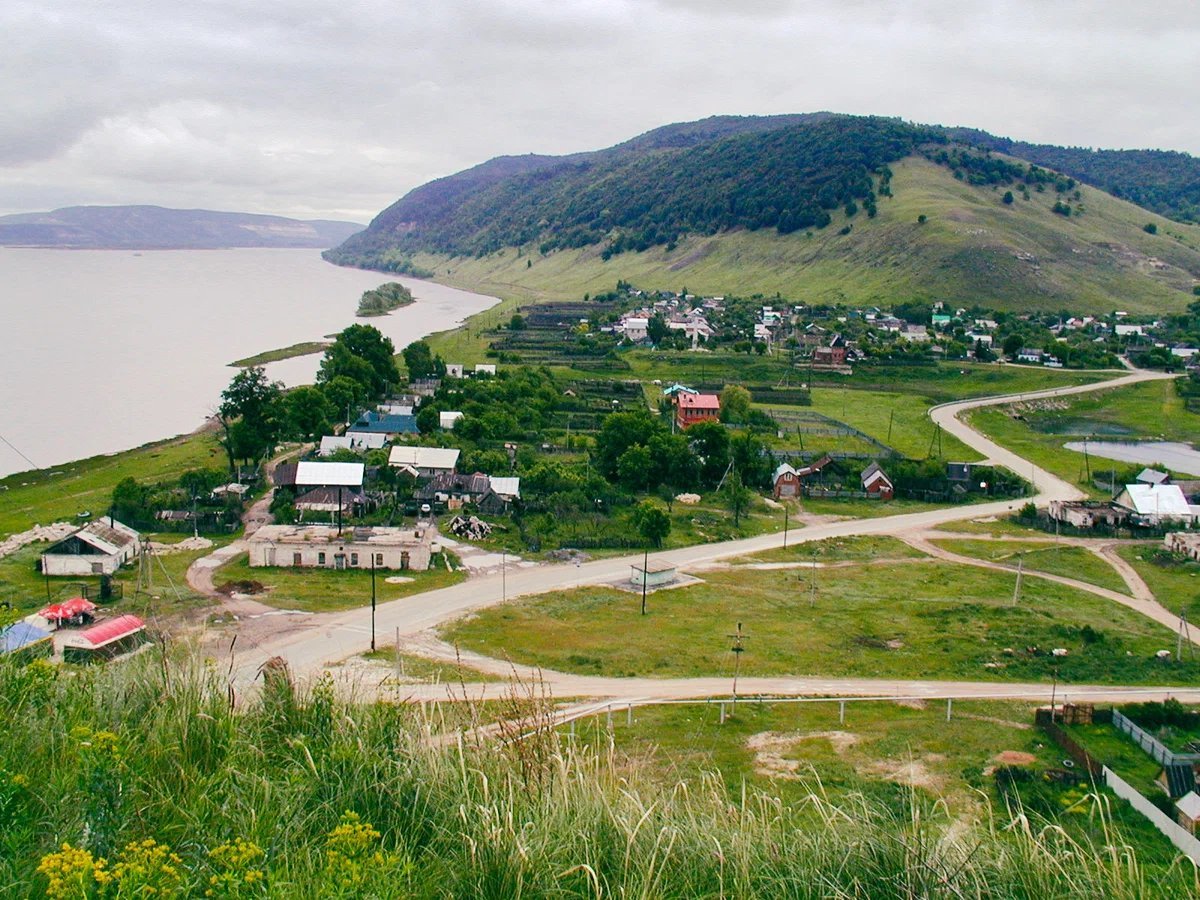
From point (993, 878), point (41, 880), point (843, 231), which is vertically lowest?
point (993, 878)

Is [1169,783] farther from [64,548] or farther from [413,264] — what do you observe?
[413,264]

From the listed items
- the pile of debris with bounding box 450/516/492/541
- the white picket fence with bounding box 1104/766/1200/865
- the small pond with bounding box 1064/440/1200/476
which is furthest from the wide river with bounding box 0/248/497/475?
the small pond with bounding box 1064/440/1200/476

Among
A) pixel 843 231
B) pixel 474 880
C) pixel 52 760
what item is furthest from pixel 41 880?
→ pixel 843 231

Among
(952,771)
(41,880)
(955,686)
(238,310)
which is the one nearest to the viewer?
Answer: (41,880)

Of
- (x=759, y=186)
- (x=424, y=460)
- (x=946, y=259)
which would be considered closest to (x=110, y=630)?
(x=424, y=460)

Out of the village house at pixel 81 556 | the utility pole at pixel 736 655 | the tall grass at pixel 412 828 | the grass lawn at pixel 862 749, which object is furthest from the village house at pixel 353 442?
the tall grass at pixel 412 828

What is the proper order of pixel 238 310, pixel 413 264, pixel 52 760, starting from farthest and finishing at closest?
1. pixel 413 264
2. pixel 238 310
3. pixel 52 760
